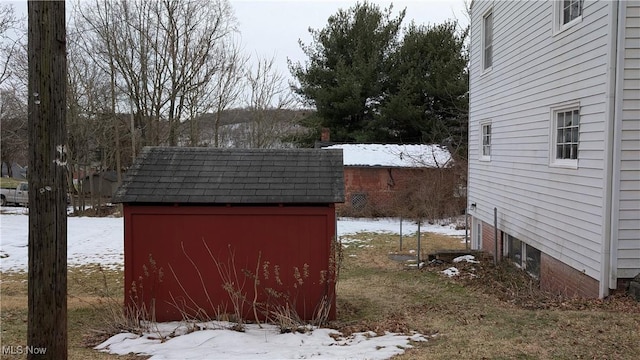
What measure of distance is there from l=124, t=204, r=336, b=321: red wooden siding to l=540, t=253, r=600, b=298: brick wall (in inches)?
157

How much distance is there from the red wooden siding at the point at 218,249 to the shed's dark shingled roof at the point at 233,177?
A: 176mm

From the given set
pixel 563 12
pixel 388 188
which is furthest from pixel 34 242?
pixel 388 188

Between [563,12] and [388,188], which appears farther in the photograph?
[388,188]

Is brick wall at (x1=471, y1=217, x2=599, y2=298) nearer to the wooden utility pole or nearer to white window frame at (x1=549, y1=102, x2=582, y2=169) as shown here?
white window frame at (x1=549, y1=102, x2=582, y2=169)

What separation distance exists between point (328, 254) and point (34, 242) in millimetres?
4352

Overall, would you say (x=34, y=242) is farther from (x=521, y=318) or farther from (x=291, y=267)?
(x=521, y=318)

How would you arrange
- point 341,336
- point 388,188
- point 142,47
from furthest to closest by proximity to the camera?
point 142,47
point 388,188
point 341,336

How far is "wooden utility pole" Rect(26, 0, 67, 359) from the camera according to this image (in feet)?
12.6

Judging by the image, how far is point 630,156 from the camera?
674cm

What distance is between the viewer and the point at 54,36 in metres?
3.87

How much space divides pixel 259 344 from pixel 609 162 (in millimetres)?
5448

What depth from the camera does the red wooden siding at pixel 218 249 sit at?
732 cm

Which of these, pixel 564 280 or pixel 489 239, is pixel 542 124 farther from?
pixel 489 239

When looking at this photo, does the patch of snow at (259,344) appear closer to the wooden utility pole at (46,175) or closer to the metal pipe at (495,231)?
the wooden utility pole at (46,175)
